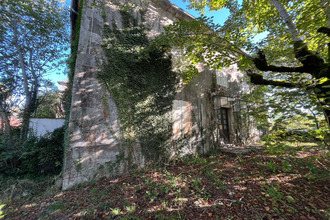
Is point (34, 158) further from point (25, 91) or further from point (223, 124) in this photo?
point (223, 124)

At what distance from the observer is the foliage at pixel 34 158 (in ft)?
11.1

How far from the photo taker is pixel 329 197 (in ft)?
7.52

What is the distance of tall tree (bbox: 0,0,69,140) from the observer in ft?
16.8

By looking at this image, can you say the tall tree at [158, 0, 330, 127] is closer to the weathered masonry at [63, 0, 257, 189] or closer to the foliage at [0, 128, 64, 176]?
the weathered masonry at [63, 0, 257, 189]

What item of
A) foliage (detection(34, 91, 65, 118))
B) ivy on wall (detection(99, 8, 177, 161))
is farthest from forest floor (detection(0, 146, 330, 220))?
foliage (detection(34, 91, 65, 118))

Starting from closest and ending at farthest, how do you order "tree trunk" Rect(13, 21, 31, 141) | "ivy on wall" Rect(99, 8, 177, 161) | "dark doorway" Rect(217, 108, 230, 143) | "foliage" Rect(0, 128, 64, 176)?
"foliage" Rect(0, 128, 64, 176)
"ivy on wall" Rect(99, 8, 177, 161)
"tree trunk" Rect(13, 21, 31, 141)
"dark doorway" Rect(217, 108, 230, 143)

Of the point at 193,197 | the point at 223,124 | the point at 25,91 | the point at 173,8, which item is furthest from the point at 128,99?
the point at 25,91

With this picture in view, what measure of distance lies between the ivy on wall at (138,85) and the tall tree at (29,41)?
4.20 m

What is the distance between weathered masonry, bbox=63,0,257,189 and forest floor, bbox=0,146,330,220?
0.59m

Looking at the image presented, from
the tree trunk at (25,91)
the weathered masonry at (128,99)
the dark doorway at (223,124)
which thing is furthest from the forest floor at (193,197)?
the tree trunk at (25,91)

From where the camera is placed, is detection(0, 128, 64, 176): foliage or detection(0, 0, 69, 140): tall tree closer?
detection(0, 128, 64, 176): foliage

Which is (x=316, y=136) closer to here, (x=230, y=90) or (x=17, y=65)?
(x=230, y=90)

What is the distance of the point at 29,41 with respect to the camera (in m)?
6.07

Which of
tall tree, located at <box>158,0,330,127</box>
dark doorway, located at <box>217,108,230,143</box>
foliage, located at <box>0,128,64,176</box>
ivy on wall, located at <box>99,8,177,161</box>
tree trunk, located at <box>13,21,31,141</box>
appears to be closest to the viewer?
tall tree, located at <box>158,0,330,127</box>
